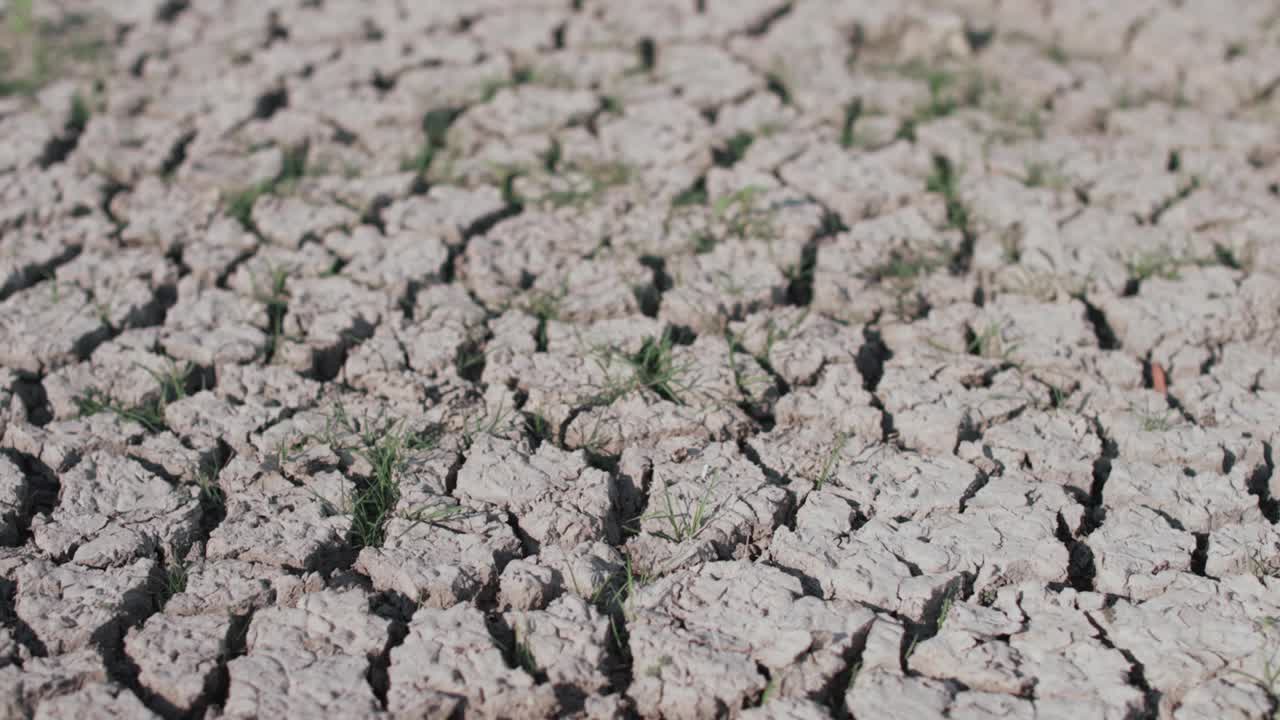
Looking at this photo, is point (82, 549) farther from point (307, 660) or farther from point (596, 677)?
point (596, 677)

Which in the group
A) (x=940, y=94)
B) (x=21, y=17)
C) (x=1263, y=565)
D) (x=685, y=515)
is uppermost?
(x=21, y=17)

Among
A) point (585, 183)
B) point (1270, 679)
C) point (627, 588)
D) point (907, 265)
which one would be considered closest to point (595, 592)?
point (627, 588)

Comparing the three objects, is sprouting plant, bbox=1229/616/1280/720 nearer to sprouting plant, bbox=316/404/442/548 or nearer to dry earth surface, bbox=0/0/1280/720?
dry earth surface, bbox=0/0/1280/720

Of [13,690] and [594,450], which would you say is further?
[594,450]

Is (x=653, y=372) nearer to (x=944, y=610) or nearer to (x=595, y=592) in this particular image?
(x=595, y=592)

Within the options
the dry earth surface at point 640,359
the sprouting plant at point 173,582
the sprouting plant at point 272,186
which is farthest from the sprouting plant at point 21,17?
the sprouting plant at point 173,582

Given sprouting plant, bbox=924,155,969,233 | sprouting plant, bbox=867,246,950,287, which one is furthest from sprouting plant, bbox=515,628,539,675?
sprouting plant, bbox=924,155,969,233

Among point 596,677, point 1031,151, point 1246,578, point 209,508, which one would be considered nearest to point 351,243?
point 209,508
